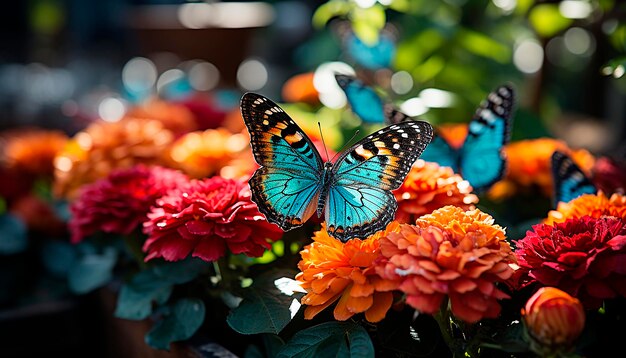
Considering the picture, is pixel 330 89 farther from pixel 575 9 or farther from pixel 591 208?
pixel 591 208

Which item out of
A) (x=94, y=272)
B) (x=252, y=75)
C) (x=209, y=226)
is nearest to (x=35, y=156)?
(x=94, y=272)

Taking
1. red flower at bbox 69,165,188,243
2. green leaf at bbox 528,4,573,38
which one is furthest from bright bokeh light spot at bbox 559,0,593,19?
red flower at bbox 69,165,188,243

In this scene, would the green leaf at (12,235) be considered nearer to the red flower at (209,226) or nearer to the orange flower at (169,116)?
the orange flower at (169,116)

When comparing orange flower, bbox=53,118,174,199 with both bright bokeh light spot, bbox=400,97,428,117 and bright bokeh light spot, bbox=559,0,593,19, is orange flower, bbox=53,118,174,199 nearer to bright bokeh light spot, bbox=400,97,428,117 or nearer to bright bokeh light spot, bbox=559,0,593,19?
bright bokeh light spot, bbox=400,97,428,117

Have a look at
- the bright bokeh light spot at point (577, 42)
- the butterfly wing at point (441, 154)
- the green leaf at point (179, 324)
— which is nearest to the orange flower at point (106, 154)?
the green leaf at point (179, 324)

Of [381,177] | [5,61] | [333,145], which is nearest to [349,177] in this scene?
[381,177]

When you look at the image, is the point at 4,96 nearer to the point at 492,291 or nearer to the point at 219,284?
the point at 219,284
